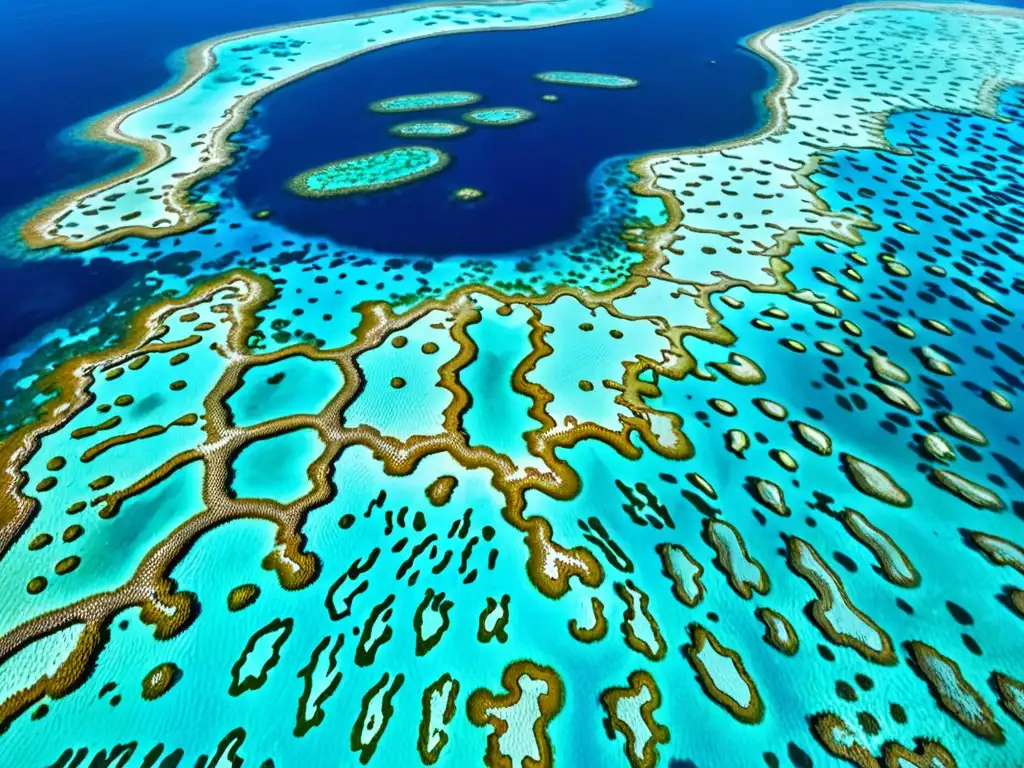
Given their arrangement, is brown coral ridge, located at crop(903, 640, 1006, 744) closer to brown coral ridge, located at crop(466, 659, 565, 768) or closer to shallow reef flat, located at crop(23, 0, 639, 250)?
brown coral ridge, located at crop(466, 659, 565, 768)

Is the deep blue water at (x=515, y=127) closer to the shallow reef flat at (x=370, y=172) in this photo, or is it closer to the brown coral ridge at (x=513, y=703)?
the shallow reef flat at (x=370, y=172)

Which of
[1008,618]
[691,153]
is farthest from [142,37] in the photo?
[1008,618]

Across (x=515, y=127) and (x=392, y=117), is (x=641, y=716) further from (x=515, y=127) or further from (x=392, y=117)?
(x=392, y=117)

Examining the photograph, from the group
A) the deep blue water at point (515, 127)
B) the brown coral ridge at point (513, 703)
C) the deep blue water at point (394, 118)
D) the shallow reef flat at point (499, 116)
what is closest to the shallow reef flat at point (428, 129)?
the deep blue water at point (515, 127)

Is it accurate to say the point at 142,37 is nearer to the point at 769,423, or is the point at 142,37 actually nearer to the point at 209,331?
the point at 209,331

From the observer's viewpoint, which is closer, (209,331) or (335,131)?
(209,331)

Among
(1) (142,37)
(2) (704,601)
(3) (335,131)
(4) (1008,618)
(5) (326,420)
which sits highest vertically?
(1) (142,37)

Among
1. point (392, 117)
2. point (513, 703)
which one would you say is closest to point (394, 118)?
point (392, 117)

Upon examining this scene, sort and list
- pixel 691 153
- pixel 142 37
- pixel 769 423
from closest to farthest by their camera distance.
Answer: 1. pixel 769 423
2. pixel 691 153
3. pixel 142 37
